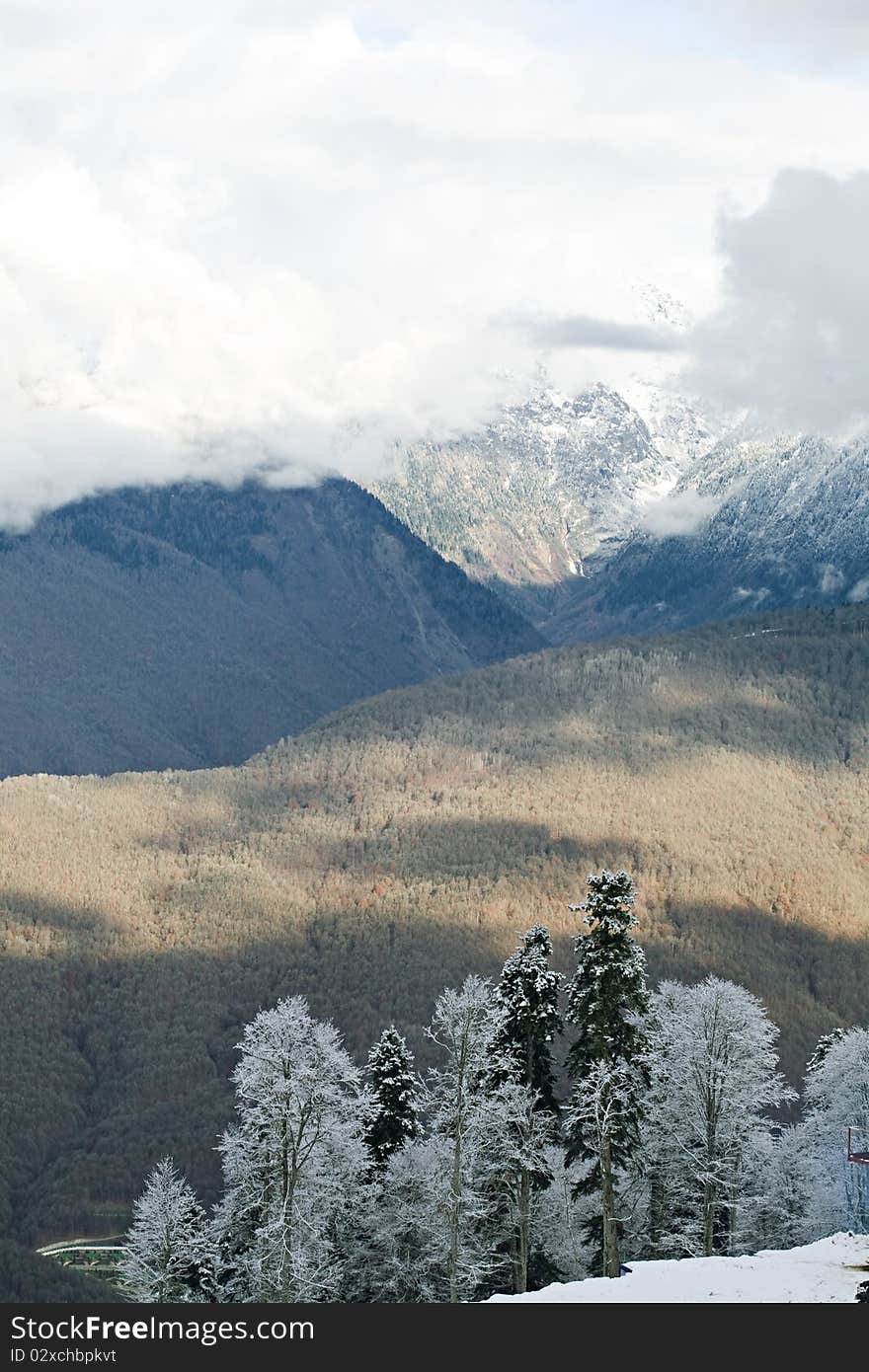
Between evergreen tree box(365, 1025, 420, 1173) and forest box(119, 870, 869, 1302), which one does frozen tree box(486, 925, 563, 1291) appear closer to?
forest box(119, 870, 869, 1302)

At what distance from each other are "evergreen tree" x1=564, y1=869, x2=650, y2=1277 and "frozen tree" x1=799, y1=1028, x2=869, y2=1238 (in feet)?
49.8

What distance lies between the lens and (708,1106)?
8800cm

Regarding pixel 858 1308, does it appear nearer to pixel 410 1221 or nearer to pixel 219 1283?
pixel 410 1221

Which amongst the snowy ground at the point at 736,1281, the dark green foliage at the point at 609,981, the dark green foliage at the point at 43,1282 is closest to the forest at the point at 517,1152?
the dark green foliage at the point at 609,981

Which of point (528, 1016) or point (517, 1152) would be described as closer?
point (517, 1152)

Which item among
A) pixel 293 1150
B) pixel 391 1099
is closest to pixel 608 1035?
pixel 293 1150

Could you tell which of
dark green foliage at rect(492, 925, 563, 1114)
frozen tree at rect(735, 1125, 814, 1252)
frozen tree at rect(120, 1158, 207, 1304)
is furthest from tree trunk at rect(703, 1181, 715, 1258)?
frozen tree at rect(120, 1158, 207, 1304)

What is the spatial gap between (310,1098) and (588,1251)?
22.5m

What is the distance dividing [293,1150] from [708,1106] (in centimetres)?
2112

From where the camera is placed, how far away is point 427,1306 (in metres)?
58.6

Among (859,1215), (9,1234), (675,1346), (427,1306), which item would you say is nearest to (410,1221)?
(859,1215)

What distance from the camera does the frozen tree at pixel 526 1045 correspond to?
270 ft

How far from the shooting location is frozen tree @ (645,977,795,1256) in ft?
288

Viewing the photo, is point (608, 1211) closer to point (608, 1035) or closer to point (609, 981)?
point (608, 1035)
